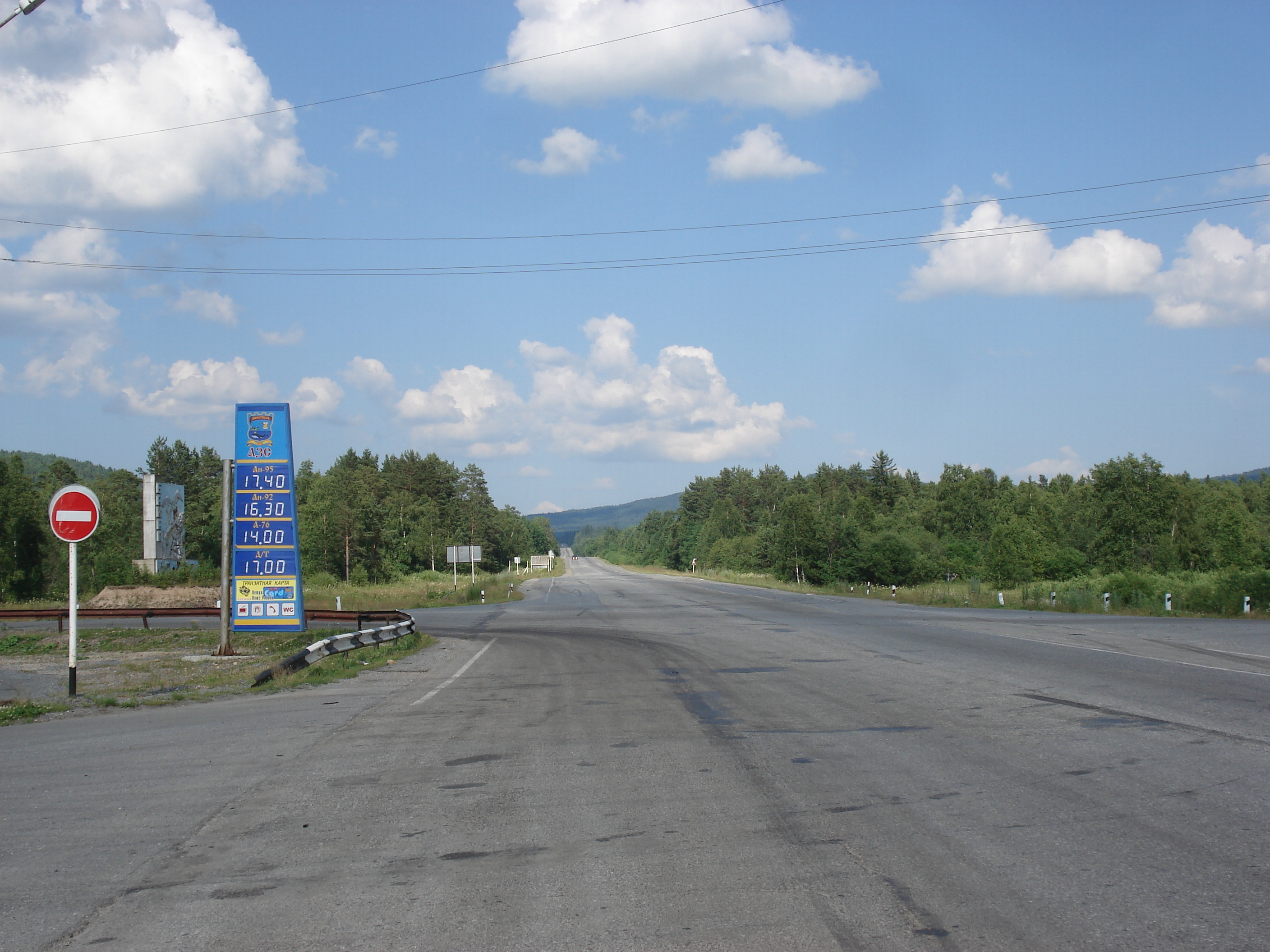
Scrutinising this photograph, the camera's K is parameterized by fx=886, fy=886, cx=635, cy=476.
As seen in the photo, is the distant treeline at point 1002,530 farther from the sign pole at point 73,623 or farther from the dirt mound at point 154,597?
the sign pole at point 73,623

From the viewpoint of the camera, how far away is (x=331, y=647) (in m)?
19.5

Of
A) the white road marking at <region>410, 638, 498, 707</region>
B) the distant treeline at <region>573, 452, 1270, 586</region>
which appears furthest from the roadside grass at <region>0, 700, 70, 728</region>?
the distant treeline at <region>573, 452, 1270, 586</region>

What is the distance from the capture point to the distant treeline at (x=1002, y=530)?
3130 inches

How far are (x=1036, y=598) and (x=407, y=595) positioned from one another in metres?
41.9

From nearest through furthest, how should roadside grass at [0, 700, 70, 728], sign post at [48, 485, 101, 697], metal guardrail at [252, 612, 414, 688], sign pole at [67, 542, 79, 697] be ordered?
roadside grass at [0, 700, 70, 728], sign pole at [67, 542, 79, 697], sign post at [48, 485, 101, 697], metal guardrail at [252, 612, 414, 688]

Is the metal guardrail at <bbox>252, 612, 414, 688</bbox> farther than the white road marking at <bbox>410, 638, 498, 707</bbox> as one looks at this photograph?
Yes

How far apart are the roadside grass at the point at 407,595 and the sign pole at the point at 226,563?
15380 mm

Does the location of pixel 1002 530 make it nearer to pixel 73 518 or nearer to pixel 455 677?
pixel 455 677

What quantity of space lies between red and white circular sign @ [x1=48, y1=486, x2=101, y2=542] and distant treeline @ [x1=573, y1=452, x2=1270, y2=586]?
50750 millimetres

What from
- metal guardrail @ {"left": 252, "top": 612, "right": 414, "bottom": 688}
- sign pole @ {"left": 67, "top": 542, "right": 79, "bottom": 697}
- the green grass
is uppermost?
sign pole @ {"left": 67, "top": 542, "right": 79, "bottom": 697}

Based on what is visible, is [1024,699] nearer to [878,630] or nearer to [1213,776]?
[1213,776]

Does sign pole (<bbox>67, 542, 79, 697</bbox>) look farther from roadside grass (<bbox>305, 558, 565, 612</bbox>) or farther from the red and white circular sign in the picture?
roadside grass (<bbox>305, 558, 565, 612</bbox>)

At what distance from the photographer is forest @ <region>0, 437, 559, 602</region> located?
78625mm

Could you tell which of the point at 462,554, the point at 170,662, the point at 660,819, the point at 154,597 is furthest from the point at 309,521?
the point at 660,819
